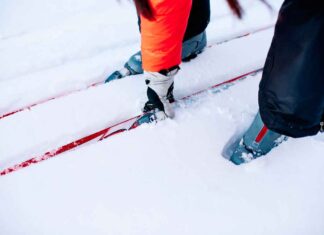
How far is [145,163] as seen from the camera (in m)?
1.10

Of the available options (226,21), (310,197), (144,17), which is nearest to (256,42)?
(226,21)

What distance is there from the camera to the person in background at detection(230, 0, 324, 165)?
66 centimetres

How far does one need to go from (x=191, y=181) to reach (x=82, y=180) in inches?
15.7

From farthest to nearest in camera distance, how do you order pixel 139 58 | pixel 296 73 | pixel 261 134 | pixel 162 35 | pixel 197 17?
pixel 139 58 < pixel 197 17 < pixel 261 134 < pixel 162 35 < pixel 296 73

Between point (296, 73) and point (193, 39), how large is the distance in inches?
26.2

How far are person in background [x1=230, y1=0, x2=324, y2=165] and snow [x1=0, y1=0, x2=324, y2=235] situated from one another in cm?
28

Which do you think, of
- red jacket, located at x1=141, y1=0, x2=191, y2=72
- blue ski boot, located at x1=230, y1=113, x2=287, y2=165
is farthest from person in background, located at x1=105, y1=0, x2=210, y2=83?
blue ski boot, located at x1=230, y1=113, x2=287, y2=165

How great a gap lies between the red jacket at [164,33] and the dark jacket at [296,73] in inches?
10.5

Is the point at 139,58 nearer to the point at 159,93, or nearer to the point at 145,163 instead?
the point at 159,93

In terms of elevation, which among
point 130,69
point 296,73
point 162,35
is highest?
point 162,35

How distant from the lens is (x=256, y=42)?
1691 mm

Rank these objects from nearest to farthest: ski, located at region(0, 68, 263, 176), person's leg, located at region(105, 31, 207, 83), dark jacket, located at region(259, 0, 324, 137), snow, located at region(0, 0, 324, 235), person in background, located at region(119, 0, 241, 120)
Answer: dark jacket, located at region(259, 0, 324, 137)
person in background, located at region(119, 0, 241, 120)
snow, located at region(0, 0, 324, 235)
ski, located at region(0, 68, 263, 176)
person's leg, located at region(105, 31, 207, 83)

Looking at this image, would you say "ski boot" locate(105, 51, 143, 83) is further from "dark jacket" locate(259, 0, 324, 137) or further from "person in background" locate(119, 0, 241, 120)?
"dark jacket" locate(259, 0, 324, 137)

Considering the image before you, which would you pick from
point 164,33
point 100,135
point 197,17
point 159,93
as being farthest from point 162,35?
point 100,135
